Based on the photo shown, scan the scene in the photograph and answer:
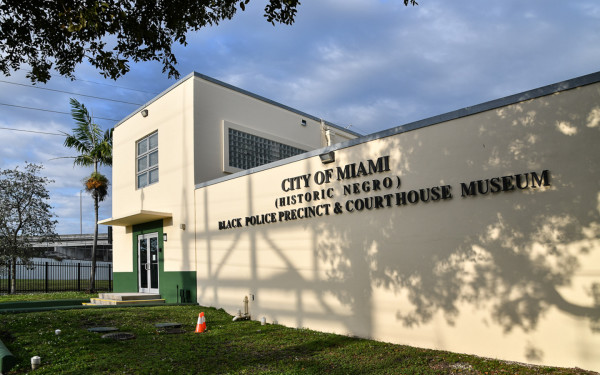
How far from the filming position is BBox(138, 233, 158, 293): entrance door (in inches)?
618

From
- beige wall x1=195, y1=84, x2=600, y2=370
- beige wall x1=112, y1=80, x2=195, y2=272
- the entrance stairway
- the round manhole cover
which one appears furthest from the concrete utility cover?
the entrance stairway

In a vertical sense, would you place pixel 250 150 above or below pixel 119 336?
above

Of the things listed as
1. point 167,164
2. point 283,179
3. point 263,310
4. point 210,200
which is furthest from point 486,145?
point 167,164

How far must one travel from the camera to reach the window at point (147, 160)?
16.4 metres

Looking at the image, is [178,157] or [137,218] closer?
[178,157]

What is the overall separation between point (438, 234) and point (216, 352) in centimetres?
439

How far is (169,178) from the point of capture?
15156 mm

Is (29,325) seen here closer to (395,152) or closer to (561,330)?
(395,152)

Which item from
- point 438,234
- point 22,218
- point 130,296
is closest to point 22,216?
point 22,218

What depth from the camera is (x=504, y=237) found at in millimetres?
7062

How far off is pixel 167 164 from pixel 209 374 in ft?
32.6

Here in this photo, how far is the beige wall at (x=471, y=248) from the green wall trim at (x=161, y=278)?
4.03 metres

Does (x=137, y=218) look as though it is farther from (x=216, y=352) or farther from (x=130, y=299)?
(x=216, y=352)

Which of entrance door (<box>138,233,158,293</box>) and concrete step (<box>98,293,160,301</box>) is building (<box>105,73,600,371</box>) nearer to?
concrete step (<box>98,293,160,301</box>)
